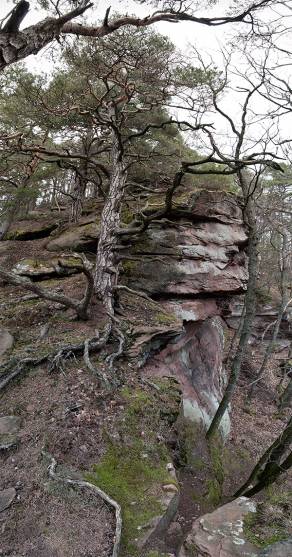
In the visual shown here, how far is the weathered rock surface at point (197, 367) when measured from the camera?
983 cm

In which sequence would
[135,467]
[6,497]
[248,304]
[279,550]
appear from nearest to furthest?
[279,550] → [6,497] → [135,467] → [248,304]

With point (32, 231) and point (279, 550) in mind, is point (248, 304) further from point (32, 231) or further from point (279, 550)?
point (32, 231)

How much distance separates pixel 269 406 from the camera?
15.3 m

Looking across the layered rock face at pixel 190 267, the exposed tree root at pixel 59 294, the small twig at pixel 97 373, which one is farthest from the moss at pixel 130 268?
the small twig at pixel 97 373

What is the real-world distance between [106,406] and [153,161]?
351 inches

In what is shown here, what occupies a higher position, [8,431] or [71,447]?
[71,447]

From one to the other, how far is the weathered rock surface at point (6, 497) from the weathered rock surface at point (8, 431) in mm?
684

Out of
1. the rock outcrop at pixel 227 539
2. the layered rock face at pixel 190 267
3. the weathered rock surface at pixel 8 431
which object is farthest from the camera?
the layered rock face at pixel 190 267

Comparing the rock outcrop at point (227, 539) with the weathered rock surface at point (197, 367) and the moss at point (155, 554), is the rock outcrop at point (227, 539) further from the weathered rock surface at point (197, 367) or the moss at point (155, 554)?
the weathered rock surface at point (197, 367)

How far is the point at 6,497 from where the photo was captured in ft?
14.4

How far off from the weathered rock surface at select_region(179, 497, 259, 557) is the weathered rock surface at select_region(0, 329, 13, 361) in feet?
15.4

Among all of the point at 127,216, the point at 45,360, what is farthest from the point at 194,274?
the point at 45,360

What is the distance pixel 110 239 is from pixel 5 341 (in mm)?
3808

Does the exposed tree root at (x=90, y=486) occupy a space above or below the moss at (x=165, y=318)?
below
